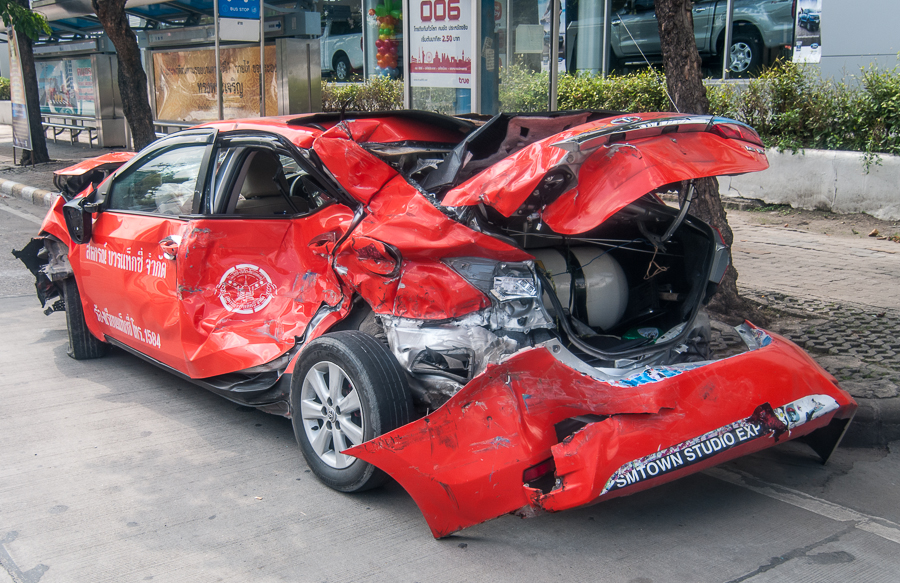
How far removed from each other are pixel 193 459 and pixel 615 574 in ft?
7.10

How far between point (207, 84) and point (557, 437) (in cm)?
1304

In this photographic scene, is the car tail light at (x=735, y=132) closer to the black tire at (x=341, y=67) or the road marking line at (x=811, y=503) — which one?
the road marking line at (x=811, y=503)

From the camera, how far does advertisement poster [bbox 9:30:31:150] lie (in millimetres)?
15125

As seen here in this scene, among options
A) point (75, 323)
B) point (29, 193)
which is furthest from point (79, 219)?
point (29, 193)

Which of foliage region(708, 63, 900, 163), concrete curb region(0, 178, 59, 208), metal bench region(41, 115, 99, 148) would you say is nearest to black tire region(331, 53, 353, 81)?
metal bench region(41, 115, 99, 148)

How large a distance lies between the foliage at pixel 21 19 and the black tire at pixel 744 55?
39.1ft

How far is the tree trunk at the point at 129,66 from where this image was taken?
34.9ft

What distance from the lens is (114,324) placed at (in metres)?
4.91

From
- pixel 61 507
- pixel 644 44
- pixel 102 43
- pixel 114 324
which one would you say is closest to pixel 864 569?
pixel 61 507

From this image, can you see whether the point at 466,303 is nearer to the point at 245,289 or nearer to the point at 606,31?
the point at 245,289

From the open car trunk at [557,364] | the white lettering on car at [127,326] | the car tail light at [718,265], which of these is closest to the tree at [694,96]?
the car tail light at [718,265]

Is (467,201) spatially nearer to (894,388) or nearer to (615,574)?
(615,574)

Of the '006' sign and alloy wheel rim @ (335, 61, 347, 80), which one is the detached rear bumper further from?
alloy wheel rim @ (335, 61, 347, 80)

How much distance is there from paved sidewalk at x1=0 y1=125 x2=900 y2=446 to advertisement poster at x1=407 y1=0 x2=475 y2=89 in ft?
12.0
